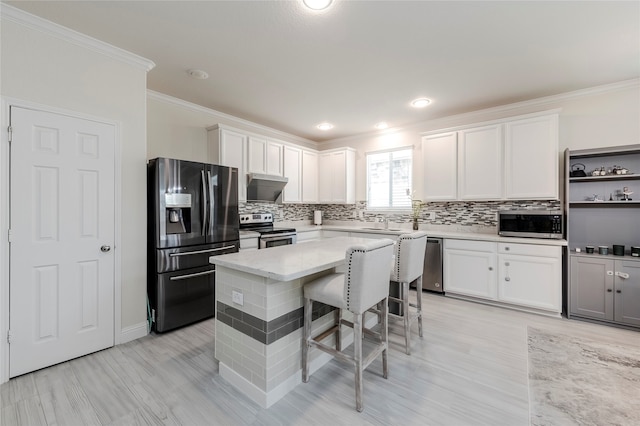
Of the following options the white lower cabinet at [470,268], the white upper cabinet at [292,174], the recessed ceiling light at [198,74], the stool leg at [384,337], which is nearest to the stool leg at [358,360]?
the stool leg at [384,337]

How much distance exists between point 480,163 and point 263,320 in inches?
141

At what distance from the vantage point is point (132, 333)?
2.64 metres

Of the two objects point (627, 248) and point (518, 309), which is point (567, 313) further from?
point (627, 248)

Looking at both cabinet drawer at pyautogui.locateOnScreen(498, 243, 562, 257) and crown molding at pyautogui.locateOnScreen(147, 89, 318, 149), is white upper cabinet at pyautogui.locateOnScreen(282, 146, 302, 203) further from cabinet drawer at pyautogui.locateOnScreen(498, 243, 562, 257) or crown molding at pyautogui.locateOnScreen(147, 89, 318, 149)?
cabinet drawer at pyautogui.locateOnScreen(498, 243, 562, 257)

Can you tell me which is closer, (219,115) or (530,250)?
(530,250)

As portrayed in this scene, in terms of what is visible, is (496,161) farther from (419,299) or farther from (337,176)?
(337,176)

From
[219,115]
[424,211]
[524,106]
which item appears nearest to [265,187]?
[219,115]

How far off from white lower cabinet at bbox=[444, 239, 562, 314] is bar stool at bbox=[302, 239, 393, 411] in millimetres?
2197

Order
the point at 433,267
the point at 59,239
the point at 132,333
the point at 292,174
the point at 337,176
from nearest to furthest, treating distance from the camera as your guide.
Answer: the point at 59,239
the point at 132,333
the point at 433,267
the point at 292,174
the point at 337,176

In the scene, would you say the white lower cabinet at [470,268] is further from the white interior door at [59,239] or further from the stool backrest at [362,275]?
the white interior door at [59,239]

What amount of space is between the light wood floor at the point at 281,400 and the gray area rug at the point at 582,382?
11 centimetres

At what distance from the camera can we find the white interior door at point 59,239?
2.05 m

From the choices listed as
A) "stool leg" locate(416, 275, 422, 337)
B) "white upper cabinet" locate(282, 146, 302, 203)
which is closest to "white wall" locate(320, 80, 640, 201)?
"stool leg" locate(416, 275, 422, 337)

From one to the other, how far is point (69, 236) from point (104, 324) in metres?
0.83
